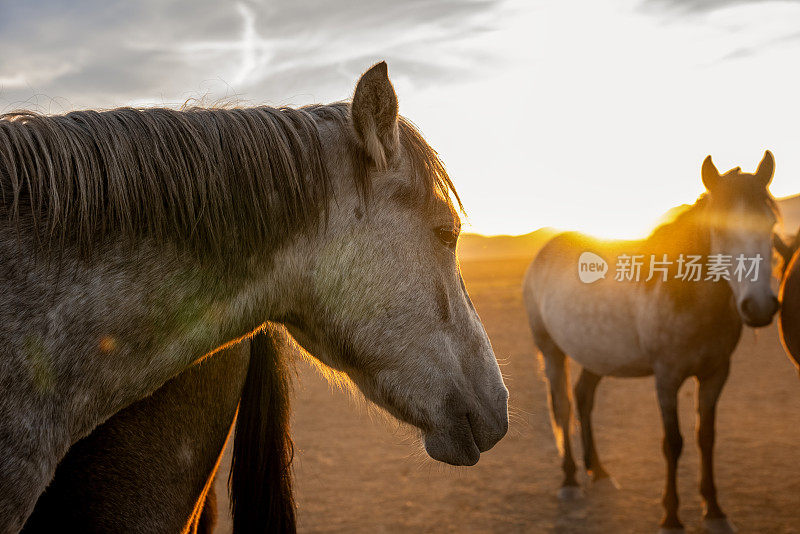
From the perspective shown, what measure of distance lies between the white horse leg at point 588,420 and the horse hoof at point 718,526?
43.7 inches

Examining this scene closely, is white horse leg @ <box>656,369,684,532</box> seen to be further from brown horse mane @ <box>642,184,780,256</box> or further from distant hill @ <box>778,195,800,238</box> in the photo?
distant hill @ <box>778,195,800,238</box>

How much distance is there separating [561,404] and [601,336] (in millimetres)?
1037

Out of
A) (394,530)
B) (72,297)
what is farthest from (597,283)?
(72,297)

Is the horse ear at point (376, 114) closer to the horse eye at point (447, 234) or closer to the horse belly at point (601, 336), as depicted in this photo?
the horse eye at point (447, 234)

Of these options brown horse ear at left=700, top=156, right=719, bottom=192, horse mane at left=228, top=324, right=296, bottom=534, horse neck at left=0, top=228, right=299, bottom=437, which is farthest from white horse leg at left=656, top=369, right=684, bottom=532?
horse neck at left=0, top=228, right=299, bottom=437

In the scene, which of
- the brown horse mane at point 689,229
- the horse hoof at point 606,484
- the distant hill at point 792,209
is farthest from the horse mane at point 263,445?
the distant hill at point 792,209

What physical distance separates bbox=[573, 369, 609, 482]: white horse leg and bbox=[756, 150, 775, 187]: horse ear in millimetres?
2778

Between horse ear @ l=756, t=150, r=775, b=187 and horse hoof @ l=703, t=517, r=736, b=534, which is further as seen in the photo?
horse hoof @ l=703, t=517, r=736, b=534

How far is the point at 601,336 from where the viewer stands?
211 inches

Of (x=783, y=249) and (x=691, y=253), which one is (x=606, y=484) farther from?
(x=783, y=249)

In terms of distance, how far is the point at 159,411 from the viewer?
66.3 inches

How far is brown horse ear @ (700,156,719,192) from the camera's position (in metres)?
4.32

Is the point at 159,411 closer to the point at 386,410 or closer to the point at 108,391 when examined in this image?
the point at 108,391

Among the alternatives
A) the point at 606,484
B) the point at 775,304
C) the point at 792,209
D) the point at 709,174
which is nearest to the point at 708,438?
the point at 606,484
